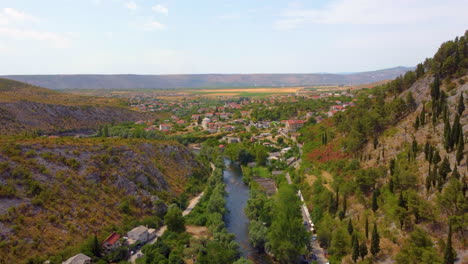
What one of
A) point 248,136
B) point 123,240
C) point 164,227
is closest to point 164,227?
point 164,227

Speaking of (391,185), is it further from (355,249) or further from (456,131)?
(355,249)

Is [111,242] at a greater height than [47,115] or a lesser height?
lesser

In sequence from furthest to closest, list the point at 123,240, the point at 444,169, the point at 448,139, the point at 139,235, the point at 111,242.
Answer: the point at 139,235
the point at 123,240
the point at 448,139
the point at 111,242
the point at 444,169

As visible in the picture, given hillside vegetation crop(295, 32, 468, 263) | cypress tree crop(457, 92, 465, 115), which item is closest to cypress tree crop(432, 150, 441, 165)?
hillside vegetation crop(295, 32, 468, 263)

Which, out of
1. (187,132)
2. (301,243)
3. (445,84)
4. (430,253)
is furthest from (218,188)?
(187,132)

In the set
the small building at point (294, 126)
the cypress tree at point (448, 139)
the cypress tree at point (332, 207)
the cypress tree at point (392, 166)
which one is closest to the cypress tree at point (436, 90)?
the cypress tree at point (448, 139)

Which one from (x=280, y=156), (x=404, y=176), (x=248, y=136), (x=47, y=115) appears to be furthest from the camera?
(x=47, y=115)

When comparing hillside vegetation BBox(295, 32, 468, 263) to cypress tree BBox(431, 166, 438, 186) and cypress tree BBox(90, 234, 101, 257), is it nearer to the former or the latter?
cypress tree BBox(431, 166, 438, 186)
